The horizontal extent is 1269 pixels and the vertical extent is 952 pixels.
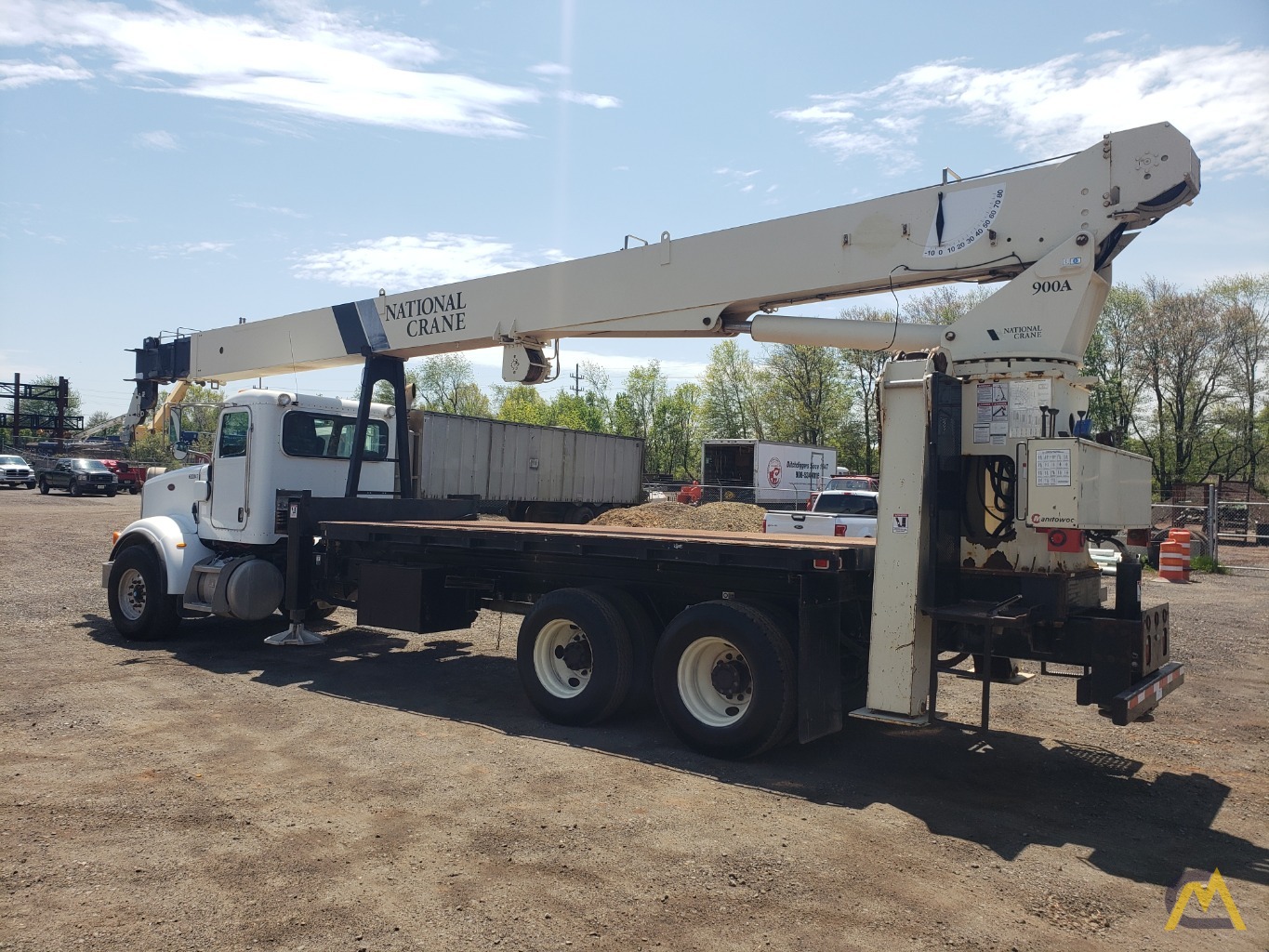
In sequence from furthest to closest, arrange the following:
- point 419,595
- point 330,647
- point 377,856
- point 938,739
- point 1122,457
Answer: point 330,647, point 419,595, point 938,739, point 1122,457, point 377,856

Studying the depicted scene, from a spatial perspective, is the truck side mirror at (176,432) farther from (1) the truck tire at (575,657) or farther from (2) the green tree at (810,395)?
(2) the green tree at (810,395)

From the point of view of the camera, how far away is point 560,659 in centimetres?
756

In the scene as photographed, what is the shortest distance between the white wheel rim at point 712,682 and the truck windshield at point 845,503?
11.5 m

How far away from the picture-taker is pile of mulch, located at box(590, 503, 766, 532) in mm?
24250

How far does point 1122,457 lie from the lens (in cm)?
638

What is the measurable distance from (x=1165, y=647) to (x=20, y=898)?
6.80 m

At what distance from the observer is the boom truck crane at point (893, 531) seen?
5.86 m

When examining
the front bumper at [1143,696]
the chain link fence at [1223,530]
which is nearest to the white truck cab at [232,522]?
the front bumper at [1143,696]

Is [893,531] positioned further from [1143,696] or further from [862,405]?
[862,405]

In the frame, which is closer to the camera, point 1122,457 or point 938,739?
point 1122,457

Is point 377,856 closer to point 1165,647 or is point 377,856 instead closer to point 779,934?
point 779,934

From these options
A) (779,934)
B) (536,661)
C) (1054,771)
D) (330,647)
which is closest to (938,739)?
(1054,771)

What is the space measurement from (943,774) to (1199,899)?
202 cm

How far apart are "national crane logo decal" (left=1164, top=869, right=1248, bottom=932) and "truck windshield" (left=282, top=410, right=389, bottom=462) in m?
8.94
